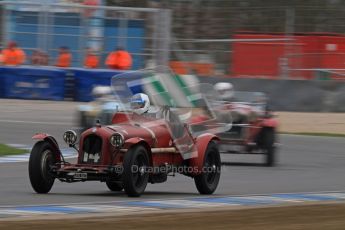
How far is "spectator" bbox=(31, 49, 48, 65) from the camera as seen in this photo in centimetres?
3088

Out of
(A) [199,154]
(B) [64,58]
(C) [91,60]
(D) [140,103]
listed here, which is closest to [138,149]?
(D) [140,103]

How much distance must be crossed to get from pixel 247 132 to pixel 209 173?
5078 mm

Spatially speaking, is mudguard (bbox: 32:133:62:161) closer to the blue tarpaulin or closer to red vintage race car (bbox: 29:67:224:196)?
red vintage race car (bbox: 29:67:224:196)

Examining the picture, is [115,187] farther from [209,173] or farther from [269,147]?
[269,147]

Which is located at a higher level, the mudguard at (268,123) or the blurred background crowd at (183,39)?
the blurred background crowd at (183,39)

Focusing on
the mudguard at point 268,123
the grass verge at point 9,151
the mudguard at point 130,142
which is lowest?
the grass verge at point 9,151

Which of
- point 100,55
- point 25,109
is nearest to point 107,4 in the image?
point 100,55

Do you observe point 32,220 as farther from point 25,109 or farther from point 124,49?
point 124,49

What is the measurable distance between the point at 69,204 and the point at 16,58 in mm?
20832

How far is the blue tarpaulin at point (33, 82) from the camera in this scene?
30.5 metres

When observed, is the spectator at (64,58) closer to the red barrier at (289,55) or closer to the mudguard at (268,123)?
the red barrier at (289,55)

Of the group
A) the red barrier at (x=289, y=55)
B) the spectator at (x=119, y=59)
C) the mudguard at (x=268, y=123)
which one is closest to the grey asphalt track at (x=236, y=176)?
the mudguard at (x=268, y=123)

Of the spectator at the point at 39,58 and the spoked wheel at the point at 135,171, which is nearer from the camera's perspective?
the spoked wheel at the point at 135,171

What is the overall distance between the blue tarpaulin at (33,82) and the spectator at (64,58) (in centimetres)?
28
